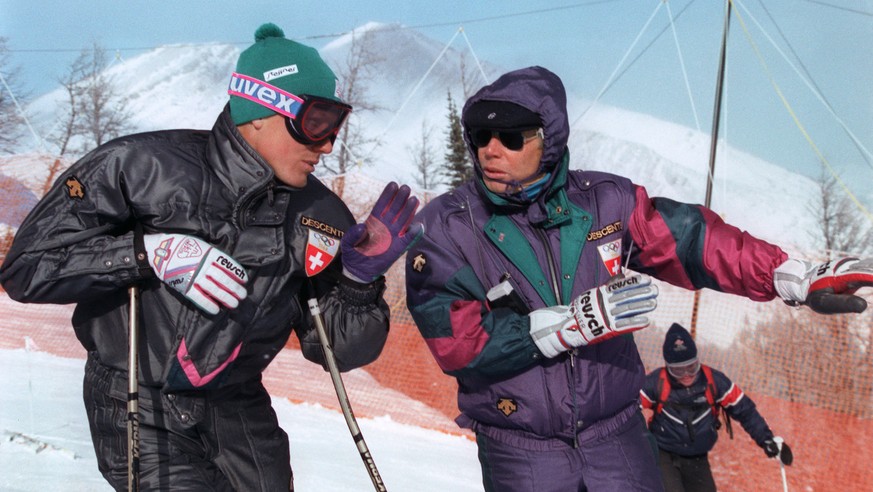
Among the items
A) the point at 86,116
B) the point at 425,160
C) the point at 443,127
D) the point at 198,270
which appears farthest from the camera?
the point at 443,127

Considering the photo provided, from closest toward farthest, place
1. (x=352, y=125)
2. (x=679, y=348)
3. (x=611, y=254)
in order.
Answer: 1. (x=611, y=254)
2. (x=679, y=348)
3. (x=352, y=125)

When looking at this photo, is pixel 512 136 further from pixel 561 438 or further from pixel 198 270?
pixel 198 270

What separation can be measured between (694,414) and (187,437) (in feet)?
14.9

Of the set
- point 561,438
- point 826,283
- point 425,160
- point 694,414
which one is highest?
point 826,283

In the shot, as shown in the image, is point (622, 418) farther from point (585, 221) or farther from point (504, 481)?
point (585, 221)

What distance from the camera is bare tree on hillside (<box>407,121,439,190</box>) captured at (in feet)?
103

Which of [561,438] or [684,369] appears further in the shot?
[684,369]

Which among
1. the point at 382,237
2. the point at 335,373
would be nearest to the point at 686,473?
the point at 335,373

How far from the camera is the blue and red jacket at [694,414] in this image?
634cm

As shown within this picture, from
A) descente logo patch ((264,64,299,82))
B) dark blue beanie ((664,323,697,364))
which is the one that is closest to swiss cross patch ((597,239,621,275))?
Answer: descente logo patch ((264,64,299,82))

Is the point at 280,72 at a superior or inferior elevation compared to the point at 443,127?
superior

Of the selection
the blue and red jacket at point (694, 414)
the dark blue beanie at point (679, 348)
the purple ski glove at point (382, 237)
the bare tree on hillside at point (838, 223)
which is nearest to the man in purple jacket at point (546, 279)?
the purple ski glove at point (382, 237)

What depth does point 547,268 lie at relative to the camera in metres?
3.05

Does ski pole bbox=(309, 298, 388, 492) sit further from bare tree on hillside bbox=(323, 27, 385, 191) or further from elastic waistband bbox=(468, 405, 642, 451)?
bare tree on hillside bbox=(323, 27, 385, 191)
